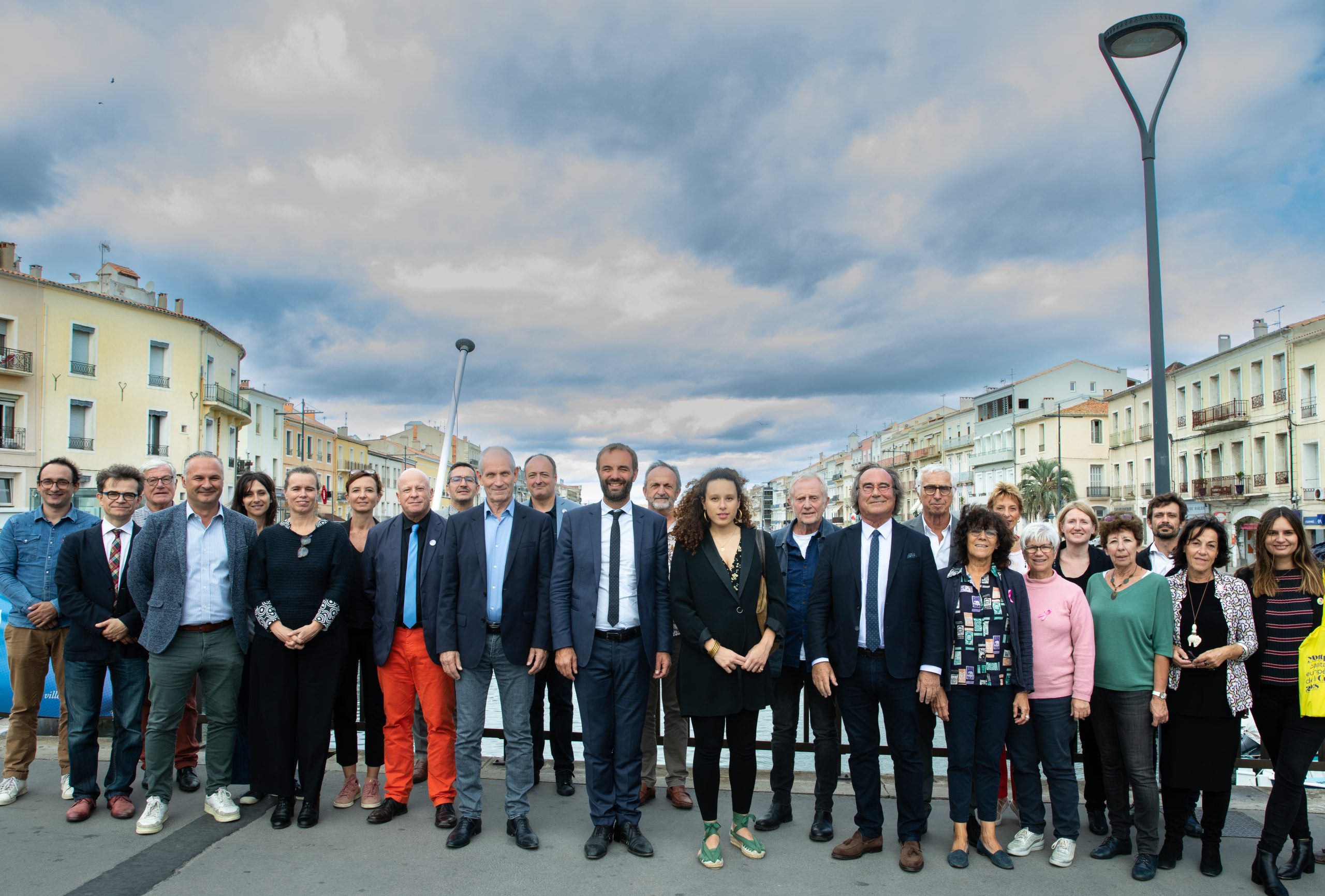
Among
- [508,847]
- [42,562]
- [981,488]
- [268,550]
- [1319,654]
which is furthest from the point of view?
[981,488]

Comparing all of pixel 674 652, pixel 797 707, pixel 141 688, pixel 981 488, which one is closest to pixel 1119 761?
pixel 797 707

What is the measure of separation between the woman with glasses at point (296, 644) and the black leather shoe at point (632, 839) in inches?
71.0

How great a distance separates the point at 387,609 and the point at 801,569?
258 cm

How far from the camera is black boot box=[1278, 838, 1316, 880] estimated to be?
416cm

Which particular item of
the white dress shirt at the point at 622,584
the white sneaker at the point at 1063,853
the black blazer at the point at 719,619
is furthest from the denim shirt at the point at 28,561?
the white sneaker at the point at 1063,853

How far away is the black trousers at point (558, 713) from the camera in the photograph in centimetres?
549

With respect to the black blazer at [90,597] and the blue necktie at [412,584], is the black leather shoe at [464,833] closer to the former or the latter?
the blue necktie at [412,584]

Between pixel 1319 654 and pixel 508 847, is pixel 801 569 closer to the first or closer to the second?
pixel 508 847

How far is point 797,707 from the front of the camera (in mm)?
5109

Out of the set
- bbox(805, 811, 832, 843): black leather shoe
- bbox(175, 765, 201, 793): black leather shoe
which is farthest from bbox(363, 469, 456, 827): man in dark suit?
bbox(805, 811, 832, 843): black leather shoe

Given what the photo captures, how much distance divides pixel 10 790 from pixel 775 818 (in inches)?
185

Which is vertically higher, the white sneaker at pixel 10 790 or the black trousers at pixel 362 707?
the black trousers at pixel 362 707

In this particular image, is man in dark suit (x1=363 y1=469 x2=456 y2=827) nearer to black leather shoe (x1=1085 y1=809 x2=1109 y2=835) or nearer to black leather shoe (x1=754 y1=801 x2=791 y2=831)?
black leather shoe (x1=754 y1=801 x2=791 y2=831)

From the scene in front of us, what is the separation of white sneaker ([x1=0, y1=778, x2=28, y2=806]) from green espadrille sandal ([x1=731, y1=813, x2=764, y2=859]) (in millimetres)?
4420
